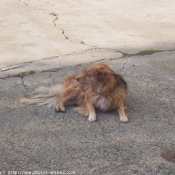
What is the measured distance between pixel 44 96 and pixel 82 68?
1.56 meters

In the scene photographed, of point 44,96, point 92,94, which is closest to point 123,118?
point 92,94

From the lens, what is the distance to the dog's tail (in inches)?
240

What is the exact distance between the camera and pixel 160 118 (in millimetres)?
5727

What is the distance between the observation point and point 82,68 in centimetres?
757

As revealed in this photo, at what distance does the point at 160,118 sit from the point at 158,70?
1979 millimetres

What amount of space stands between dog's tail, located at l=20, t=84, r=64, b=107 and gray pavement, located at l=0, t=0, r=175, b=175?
0.18m

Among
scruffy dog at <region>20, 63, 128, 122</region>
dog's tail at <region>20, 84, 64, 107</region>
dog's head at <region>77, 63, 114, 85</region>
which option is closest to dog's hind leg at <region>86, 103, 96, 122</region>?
scruffy dog at <region>20, 63, 128, 122</region>

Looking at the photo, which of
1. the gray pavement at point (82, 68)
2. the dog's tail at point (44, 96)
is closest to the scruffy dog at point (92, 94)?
the dog's tail at point (44, 96)

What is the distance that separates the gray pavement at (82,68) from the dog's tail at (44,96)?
18 centimetres

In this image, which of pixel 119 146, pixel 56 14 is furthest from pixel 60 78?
pixel 56 14

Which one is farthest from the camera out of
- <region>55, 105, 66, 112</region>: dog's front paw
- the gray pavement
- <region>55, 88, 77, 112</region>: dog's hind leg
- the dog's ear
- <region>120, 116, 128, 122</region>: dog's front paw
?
<region>55, 88, 77, 112</region>: dog's hind leg

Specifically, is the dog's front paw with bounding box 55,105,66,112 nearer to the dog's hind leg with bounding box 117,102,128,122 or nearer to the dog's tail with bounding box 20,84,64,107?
the dog's tail with bounding box 20,84,64,107

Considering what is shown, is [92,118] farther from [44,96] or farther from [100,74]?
[44,96]

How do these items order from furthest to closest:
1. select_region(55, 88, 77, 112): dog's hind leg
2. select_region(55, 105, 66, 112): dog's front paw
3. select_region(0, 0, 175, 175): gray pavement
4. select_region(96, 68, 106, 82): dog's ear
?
select_region(55, 88, 77, 112): dog's hind leg < select_region(55, 105, 66, 112): dog's front paw < select_region(96, 68, 106, 82): dog's ear < select_region(0, 0, 175, 175): gray pavement
